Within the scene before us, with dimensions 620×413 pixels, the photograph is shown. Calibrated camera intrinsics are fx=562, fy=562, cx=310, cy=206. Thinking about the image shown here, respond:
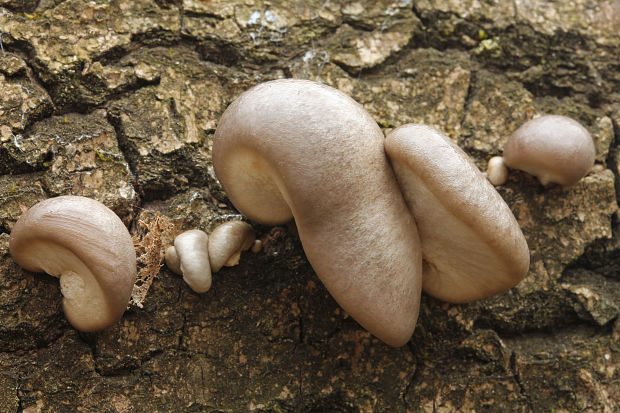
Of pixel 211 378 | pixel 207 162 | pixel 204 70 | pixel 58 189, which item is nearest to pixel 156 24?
pixel 204 70

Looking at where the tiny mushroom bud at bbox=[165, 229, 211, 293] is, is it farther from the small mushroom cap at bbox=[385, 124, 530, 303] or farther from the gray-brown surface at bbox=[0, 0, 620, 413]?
the small mushroom cap at bbox=[385, 124, 530, 303]

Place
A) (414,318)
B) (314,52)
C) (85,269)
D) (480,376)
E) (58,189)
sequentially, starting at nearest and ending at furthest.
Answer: (85,269), (414,318), (58,189), (480,376), (314,52)

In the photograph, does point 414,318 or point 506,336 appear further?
point 506,336

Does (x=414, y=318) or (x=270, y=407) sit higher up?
(x=414, y=318)

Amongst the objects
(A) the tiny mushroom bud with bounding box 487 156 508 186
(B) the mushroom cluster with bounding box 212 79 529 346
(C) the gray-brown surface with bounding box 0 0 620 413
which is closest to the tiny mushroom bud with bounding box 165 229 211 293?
(C) the gray-brown surface with bounding box 0 0 620 413

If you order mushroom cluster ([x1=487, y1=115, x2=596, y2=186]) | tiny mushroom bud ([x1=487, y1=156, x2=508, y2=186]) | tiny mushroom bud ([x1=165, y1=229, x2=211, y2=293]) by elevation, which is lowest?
tiny mushroom bud ([x1=165, y1=229, x2=211, y2=293])

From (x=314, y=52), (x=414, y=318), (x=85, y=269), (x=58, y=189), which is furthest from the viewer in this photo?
(x=314, y=52)

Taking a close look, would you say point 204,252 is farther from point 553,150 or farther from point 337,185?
point 553,150

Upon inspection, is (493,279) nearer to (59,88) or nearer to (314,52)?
(314,52)
